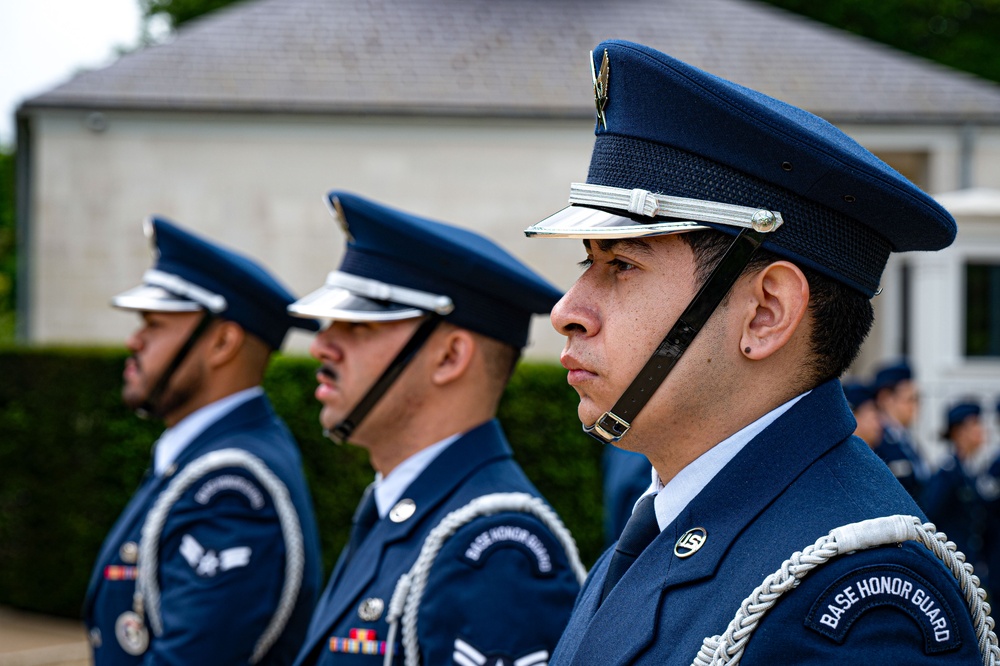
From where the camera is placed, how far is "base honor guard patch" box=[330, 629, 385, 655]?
2.79 meters

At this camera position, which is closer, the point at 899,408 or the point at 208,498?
the point at 208,498

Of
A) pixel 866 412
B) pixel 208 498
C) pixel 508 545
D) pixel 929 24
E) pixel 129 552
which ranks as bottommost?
pixel 129 552

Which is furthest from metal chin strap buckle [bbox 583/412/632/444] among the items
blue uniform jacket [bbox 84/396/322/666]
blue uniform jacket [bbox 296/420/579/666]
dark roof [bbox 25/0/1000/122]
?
dark roof [bbox 25/0/1000/122]

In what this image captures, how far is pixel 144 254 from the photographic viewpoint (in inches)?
585

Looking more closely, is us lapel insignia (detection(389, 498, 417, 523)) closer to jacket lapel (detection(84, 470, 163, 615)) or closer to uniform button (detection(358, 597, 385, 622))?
uniform button (detection(358, 597, 385, 622))

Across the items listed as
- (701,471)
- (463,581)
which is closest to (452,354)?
(463,581)

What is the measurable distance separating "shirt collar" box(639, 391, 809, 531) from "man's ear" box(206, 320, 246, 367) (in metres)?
2.74

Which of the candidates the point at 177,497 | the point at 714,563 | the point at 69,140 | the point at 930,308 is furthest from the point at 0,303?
the point at 714,563

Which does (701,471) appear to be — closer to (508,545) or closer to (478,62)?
(508,545)

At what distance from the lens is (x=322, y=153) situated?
14.9 meters

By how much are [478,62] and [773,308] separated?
47.9 ft

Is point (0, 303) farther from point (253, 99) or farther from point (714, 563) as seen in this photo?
point (714, 563)

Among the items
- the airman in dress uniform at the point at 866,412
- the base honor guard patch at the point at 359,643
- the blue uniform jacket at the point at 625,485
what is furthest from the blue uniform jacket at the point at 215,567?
the airman in dress uniform at the point at 866,412

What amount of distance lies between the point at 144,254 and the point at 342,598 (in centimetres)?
1270
